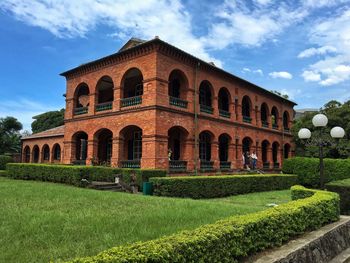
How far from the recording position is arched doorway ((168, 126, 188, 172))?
1914 centimetres

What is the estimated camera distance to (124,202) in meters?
9.55

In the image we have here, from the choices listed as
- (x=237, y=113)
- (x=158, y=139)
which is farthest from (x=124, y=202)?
(x=237, y=113)

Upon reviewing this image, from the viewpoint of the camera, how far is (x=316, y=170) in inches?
896

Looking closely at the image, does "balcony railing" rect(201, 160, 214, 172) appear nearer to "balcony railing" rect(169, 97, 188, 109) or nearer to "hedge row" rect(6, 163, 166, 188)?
"balcony railing" rect(169, 97, 188, 109)

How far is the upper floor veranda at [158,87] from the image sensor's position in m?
18.5

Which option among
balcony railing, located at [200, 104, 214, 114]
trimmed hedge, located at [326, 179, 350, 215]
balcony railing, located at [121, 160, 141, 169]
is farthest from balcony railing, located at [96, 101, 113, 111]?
trimmed hedge, located at [326, 179, 350, 215]

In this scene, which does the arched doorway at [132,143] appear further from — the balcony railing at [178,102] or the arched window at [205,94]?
the arched window at [205,94]

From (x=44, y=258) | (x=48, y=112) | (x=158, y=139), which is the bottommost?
(x=44, y=258)

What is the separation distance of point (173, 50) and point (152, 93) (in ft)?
10.2

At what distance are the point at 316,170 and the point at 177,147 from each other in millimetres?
10112

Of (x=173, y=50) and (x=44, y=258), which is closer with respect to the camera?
(x=44, y=258)

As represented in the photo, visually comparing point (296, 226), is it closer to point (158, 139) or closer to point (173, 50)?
point (158, 139)

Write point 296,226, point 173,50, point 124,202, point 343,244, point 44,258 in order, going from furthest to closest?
point 173,50 → point 124,202 → point 343,244 → point 296,226 → point 44,258

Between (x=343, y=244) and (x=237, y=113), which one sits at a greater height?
(x=237, y=113)
